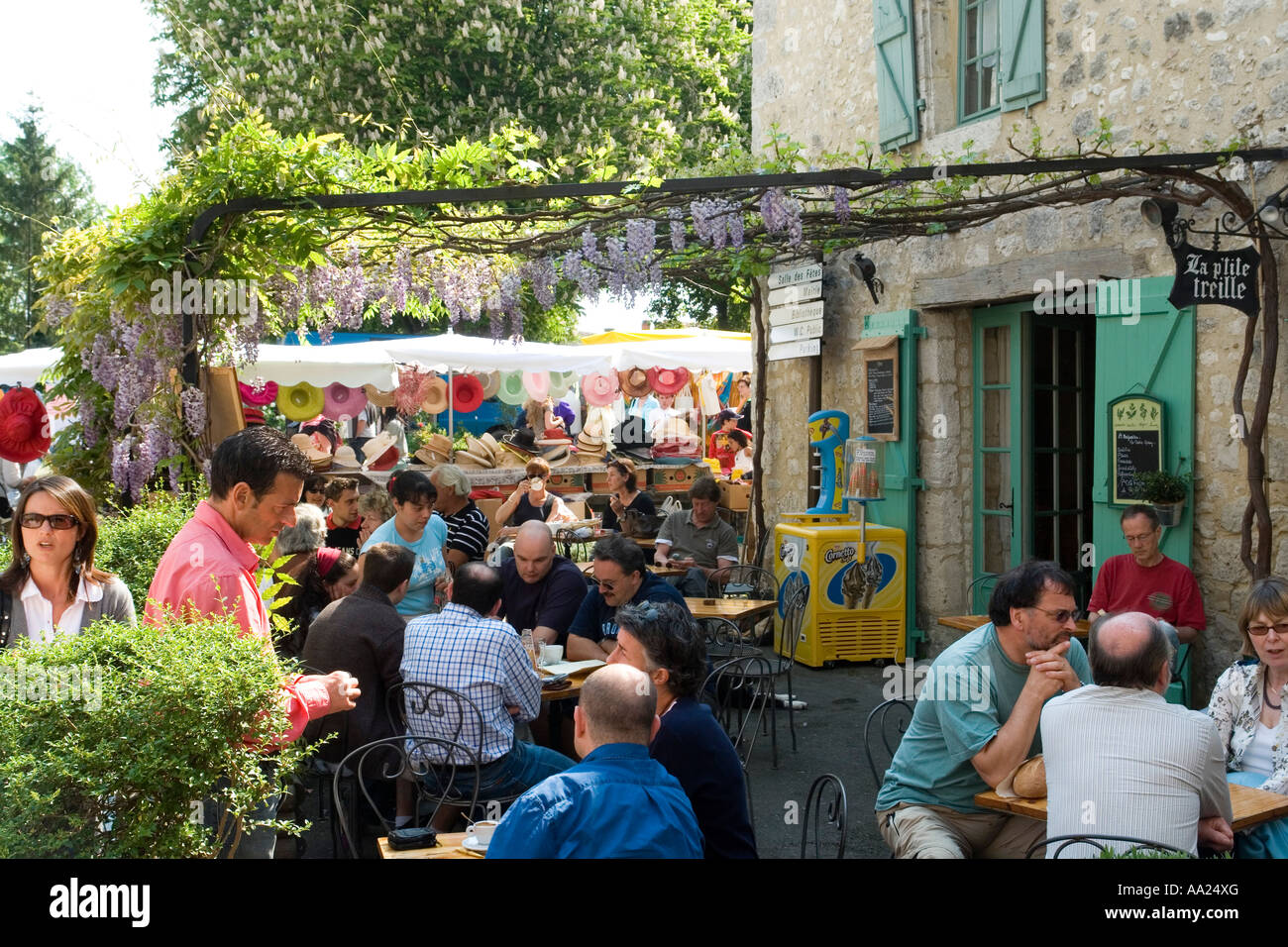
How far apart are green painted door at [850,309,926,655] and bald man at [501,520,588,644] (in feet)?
10.6

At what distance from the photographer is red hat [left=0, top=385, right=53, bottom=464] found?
643 cm

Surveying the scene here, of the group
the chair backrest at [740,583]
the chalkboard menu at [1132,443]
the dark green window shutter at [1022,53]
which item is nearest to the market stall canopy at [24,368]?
the chair backrest at [740,583]

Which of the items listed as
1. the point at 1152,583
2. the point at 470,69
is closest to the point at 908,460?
the point at 1152,583

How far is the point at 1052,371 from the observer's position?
805 cm

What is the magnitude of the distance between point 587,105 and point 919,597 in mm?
11792

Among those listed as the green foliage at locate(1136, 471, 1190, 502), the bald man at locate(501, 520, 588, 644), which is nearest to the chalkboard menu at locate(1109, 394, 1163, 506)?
the green foliage at locate(1136, 471, 1190, 502)

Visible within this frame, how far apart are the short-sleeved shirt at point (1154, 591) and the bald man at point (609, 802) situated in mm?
4104

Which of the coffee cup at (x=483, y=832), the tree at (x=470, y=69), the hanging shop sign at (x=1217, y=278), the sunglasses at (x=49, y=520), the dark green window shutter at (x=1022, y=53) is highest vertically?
the tree at (x=470, y=69)

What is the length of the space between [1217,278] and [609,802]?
441 centimetres

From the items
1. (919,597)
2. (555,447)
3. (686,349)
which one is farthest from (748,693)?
(555,447)

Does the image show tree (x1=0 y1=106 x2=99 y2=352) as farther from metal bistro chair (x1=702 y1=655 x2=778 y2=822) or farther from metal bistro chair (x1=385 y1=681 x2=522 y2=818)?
metal bistro chair (x1=385 y1=681 x2=522 y2=818)

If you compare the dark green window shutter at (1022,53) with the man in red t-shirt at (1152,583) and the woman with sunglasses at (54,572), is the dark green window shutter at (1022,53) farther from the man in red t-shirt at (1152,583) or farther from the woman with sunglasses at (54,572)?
the woman with sunglasses at (54,572)

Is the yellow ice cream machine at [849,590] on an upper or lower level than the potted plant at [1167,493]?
lower

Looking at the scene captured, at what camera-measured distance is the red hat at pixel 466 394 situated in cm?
1424
